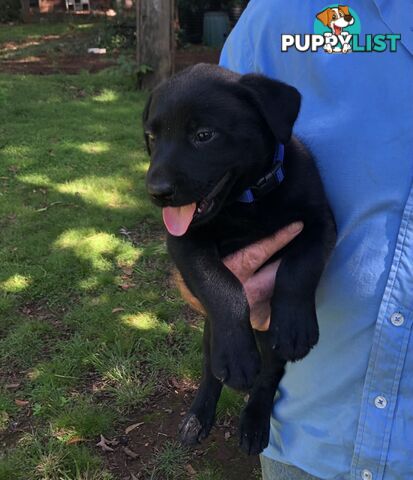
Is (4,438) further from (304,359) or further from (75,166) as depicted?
(75,166)

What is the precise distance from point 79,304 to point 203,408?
192 cm

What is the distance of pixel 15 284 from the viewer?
437 cm

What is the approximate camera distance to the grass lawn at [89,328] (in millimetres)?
3039

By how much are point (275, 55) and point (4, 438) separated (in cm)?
240

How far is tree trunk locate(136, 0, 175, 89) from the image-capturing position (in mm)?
7938

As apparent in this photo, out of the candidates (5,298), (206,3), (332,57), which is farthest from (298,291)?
(206,3)

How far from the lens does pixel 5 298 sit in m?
4.22

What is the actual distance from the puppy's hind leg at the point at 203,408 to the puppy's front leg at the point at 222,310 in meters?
0.59

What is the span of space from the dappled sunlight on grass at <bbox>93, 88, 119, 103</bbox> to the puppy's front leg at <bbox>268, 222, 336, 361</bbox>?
7150 millimetres

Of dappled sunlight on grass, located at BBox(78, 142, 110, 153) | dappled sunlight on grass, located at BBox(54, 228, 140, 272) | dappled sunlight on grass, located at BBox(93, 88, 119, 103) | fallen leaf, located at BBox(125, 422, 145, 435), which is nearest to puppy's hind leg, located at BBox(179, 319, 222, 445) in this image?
fallen leaf, located at BBox(125, 422, 145, 435)

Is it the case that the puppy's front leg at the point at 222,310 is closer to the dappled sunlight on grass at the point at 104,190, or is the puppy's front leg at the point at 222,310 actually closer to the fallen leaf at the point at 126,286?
the fallen leaf at the point at 126,286

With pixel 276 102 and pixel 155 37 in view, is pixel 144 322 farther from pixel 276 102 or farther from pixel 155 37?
pixel 155 37

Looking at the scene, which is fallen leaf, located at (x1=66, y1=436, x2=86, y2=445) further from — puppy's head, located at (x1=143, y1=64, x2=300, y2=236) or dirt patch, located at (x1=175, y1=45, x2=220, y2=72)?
dirt patch, located at (x1=175, y1=45, x2=220, y2=72)

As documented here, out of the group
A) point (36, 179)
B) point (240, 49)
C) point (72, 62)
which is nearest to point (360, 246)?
point (240, 49)
